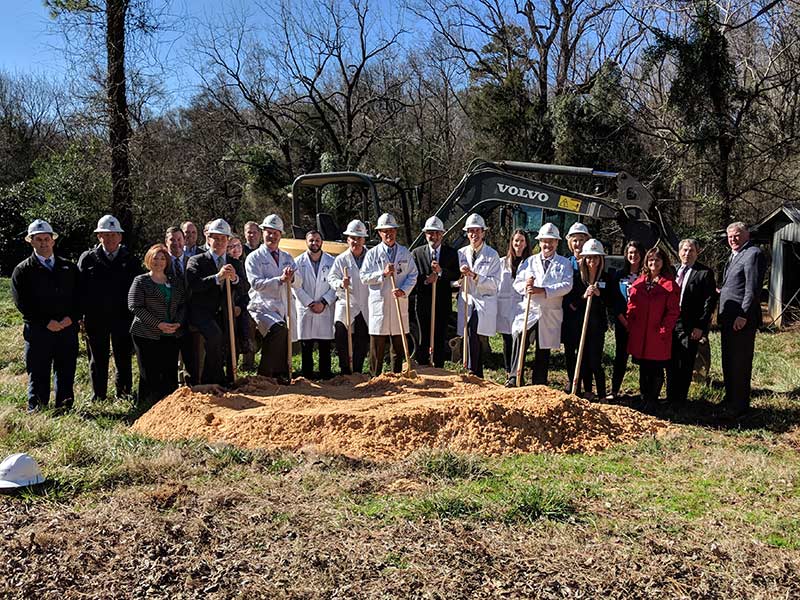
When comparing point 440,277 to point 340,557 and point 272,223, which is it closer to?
point 272,223

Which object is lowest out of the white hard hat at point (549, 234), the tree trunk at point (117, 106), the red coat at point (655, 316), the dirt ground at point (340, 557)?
the dirt ground at point (340, 557)

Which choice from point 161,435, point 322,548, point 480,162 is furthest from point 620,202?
point 322,548

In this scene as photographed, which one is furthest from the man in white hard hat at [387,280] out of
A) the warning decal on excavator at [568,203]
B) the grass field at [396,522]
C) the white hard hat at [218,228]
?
the warning decal on excavator at [568,203]

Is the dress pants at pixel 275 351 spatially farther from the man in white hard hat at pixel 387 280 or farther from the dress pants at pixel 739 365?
the dress pants at pixel 739 365

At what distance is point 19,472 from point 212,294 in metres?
2.80

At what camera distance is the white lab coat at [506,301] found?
8094 millimetres

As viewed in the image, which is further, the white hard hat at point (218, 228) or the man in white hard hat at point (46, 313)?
the white hard hat at point (218, 228)

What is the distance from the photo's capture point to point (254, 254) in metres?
7.88

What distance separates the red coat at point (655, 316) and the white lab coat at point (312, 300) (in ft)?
11.4

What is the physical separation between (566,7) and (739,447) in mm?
20655

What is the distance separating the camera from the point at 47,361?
266 inches

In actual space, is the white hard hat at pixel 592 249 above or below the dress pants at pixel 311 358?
above

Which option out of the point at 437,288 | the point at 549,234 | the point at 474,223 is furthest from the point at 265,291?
the point at 549,234

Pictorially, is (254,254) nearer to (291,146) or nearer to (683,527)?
(683,527)
